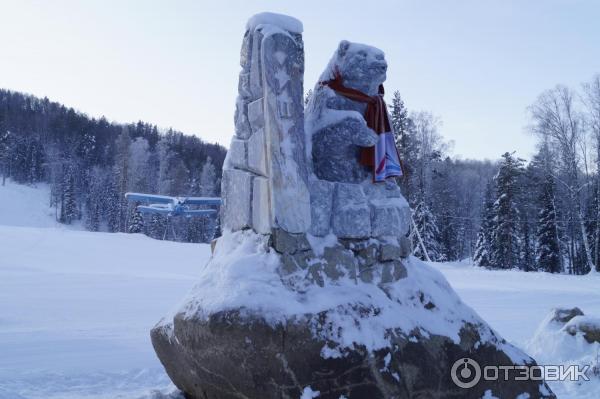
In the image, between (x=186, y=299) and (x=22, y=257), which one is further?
(x=22, y=257)

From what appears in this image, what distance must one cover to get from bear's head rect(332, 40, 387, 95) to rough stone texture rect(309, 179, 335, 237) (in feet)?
3.77

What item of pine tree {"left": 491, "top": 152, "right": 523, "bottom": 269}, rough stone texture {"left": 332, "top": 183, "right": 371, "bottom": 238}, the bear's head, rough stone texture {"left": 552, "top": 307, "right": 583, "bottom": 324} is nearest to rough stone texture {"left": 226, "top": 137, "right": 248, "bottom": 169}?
rough stone texture {"left": 332, "top": 183, "right": 371, "bottom": 238}

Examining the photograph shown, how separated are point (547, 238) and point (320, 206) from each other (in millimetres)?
26962

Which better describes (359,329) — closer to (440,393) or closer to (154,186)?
(440,393)

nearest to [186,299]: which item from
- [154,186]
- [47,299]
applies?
[47,299]

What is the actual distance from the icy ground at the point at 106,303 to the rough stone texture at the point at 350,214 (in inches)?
92.3

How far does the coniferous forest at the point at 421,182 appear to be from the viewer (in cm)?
2494

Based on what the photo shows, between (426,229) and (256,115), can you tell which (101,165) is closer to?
(426,229)

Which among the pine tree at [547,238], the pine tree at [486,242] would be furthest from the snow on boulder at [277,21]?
the pine tree at [547,238]

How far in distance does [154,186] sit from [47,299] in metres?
35.5

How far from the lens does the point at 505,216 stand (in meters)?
27.2

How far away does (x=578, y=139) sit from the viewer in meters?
23.5

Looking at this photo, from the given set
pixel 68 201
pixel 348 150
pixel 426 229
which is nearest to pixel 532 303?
pixel 348 150

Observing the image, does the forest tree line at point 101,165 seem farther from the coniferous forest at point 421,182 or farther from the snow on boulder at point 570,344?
the snow on boulder at point 570,344
